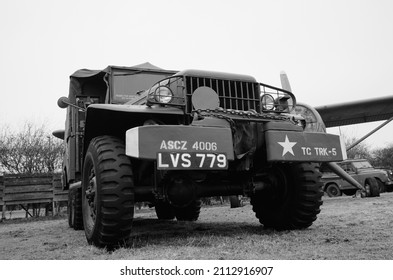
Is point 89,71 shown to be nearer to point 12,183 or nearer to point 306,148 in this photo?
point 306,148

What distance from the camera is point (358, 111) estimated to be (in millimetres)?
16719

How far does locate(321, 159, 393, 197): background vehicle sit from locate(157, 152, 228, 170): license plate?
521 inches

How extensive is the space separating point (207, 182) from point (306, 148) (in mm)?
1260

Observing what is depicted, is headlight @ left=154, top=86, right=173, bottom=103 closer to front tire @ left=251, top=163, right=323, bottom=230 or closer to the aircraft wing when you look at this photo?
front tire @ left=251, top=163, right=323, bottom=230

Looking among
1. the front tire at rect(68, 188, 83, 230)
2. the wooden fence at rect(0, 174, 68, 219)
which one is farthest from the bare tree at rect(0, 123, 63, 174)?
the front tire at rect(68, 188, 83, 230)

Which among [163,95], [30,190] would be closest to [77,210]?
[163,95]

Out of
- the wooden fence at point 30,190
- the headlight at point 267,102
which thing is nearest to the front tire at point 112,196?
the headlight at point 267,102

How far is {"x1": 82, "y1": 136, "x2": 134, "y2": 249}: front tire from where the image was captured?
3.67 meters

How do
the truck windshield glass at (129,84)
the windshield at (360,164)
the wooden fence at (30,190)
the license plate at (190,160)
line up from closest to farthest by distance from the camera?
1. the license plate at (190,160)
2. the truck windshield glass at (129,84)
3. the wooden fence at (30,190)
4. the windshield at (360,164)

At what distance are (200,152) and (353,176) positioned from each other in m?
14.3

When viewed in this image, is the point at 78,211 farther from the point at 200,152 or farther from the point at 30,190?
the point at 30,190

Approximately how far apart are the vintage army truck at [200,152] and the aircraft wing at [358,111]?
11.9m

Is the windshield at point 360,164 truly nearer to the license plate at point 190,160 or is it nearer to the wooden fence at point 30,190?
the wooden fence at point 30,190

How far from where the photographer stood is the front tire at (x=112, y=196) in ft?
12.0
